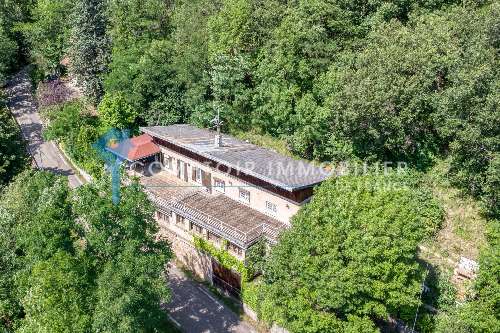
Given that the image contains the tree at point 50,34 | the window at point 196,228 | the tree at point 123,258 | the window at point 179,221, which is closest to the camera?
the tree at point 123,258

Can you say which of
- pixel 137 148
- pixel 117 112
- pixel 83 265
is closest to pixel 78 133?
pixel 117 112

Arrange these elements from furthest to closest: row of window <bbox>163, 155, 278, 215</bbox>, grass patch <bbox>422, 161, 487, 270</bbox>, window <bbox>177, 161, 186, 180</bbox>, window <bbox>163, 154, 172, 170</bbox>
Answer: window <bbox>163, 154, 172, 170</bbox>, window <bbox>177, 161, 186, 180</bbox>, row of window <bbox>163, 155, 278, 215</bbox>, grass patch <bbox>422, 161, 487, 270</bbox>

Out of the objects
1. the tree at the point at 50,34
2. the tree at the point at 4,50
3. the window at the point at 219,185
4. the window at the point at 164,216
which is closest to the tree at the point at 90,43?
the tree at the point at 50,34

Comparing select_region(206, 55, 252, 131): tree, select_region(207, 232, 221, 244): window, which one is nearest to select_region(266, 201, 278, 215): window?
select_region(207, 232, 221, 244): window

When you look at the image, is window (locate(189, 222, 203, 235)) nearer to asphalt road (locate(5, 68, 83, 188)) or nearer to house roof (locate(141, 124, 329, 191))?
house roof (locate(141, 124, 329, 191))

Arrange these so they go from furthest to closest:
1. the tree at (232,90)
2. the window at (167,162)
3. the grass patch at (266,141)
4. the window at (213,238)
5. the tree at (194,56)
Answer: the tree at (194,56), the tree at (232,90), the window at (167,162), the grass patch at (266,141), the window at (213,238)

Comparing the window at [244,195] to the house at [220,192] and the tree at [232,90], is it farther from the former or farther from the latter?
the tree at [232,90]

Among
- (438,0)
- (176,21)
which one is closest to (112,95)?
(176,21)

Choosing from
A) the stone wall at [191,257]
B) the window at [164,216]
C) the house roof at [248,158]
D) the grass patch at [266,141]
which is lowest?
the stone wall at [191,257]
